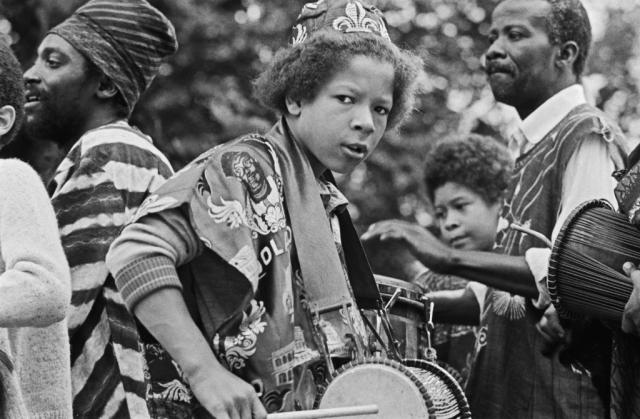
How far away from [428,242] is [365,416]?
151 cm

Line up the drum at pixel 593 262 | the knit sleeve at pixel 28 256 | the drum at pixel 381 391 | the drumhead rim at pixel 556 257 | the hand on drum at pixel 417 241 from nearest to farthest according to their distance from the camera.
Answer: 1. the knit sleeve at pixel 28 256
2. the drum at pixel 381 391
3. the drum at pixel 593 262
4. the drumhead rim at pixel 556 257
5. the hand on drum at pixel 417 241

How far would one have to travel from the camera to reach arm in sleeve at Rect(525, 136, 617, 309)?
5286 mm

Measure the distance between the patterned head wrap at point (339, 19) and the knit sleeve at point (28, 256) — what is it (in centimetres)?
110

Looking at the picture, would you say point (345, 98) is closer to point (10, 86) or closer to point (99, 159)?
point (10, 86)

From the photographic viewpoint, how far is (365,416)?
3.88 meters

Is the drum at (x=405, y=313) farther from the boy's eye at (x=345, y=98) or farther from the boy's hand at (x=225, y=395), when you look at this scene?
the boy's hand at (x=225, y=395)

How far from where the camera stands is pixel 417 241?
5.24 meters

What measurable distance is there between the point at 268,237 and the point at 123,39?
1931 millimetres

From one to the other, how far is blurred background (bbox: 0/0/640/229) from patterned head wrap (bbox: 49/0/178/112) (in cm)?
235

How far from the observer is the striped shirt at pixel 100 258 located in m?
4.78

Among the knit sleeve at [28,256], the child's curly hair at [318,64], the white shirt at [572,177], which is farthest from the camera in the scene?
the white shirt at [572,177]

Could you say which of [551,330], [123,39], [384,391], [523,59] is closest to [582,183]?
[551,330]

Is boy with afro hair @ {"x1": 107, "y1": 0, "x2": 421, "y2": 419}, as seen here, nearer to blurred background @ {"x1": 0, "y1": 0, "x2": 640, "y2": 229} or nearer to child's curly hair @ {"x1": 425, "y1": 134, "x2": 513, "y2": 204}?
child's curly hair @ {"x1": 425, "y1": 134, "x2": 513, "y2": 204}

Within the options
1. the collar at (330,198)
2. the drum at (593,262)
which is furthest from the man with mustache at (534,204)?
the collar at (330,198)
